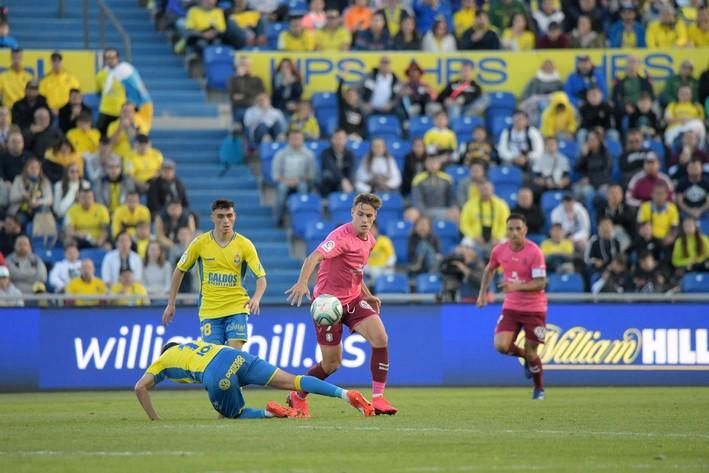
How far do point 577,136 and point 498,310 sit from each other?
637 centimetres

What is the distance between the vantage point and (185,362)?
14.1 metres

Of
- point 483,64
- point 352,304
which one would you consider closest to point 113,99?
point 483,64

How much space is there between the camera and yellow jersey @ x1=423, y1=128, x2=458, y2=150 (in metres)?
27.2

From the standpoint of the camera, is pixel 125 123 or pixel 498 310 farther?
pixel 125 123

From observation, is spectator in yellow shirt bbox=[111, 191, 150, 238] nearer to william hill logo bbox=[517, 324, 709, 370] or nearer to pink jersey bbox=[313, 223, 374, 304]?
william hill logo bbox=[517, 324, 709, 370]

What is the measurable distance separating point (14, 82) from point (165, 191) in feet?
11.7

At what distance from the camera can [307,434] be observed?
12.9 m

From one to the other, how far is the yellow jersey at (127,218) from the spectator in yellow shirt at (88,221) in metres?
0.15

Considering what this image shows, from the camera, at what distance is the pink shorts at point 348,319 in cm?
1541

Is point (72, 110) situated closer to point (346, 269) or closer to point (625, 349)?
point (625, 349)

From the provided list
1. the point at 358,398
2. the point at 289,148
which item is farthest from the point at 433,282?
the point at 358,398

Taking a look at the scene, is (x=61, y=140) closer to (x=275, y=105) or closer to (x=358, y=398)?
(x=275, y=105)

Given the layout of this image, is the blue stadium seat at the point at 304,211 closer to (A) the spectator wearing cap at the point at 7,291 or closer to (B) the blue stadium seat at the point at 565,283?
(B) the blue stadium seat at the point at 565,283

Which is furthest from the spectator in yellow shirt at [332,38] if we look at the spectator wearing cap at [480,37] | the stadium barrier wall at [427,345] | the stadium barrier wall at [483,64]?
the stadium barrier wall at [427,345]
